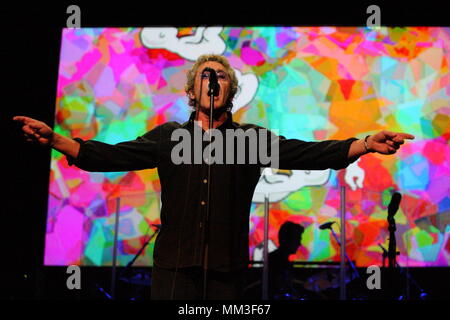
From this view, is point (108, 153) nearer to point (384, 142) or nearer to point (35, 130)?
point (35, 130)

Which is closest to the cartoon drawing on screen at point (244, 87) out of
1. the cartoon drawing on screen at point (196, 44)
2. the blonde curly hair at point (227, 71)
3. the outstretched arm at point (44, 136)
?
the cartoon drawing on screen at point (196, 44)

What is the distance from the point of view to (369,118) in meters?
5.15

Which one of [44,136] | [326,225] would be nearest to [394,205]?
[326,225]

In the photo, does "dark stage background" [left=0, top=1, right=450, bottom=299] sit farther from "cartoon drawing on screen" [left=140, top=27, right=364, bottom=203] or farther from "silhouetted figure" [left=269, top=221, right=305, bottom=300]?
"silhouetted figure" [left=269, top=221, right=305, bottom=300]

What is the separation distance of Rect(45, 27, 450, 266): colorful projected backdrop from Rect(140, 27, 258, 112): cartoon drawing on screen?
0.03 ft

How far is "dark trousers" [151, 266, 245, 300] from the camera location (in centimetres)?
221

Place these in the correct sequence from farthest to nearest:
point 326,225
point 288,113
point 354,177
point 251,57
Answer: point 251,57, point 288,113, point 354,177, point 326,225

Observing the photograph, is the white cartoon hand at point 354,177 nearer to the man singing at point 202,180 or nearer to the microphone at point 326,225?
the microphone at point 326,225

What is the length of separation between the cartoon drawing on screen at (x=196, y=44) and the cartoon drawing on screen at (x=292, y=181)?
0.70 m

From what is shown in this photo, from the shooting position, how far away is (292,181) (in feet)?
16.6

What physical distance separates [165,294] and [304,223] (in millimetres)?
2803

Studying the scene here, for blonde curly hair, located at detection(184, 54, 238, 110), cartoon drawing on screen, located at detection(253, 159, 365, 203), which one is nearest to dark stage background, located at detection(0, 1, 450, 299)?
cartoon drawing on screen, located at detection(253, 159, 365, 203)

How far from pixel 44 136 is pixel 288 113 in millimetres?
3196
